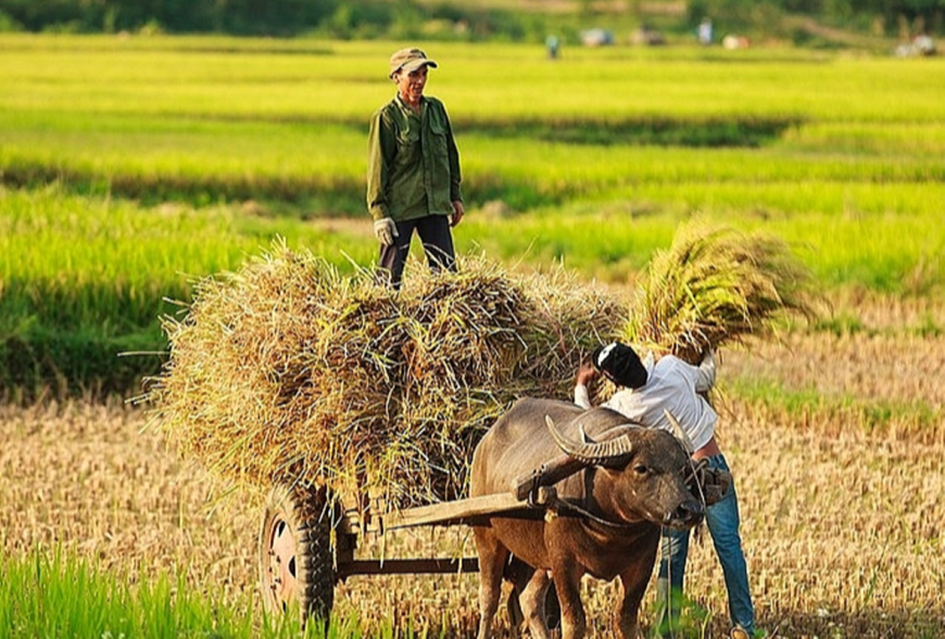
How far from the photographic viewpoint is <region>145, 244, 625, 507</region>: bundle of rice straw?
19.8 feet

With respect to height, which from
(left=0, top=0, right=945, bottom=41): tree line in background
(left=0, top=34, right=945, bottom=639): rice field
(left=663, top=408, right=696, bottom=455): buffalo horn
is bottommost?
(left=0, top=0, right=945, bottom=41): tree line in background

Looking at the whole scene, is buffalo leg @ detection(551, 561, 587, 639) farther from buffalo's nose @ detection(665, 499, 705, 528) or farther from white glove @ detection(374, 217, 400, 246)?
white glove @ detection(374, 217, 400, 246)

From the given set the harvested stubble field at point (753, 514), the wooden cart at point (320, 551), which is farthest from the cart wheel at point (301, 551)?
the harvested stubble field at point (753, 514)

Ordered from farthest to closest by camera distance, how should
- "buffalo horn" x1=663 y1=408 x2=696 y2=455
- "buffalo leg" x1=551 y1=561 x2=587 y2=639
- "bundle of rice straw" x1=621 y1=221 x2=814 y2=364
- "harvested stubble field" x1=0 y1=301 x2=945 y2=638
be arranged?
"harvested stubble field" x1=0 y1=301 x2=945 y2=638, "bundle of rice straw" x1=621 y1=221 x2=814 y2=364, "buffalo leg" x1=551 y1=561 x2=587 y2=639, "buffalo horn" x1=663 y1=408 x2=696 y2=455

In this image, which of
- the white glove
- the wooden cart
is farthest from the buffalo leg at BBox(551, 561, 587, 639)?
the white glove

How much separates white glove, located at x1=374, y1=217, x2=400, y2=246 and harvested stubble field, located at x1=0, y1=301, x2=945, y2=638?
116 centimetres

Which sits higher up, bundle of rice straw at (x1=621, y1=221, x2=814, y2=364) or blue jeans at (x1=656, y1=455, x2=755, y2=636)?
bundle of rice straw at (x1=621, y1=221, x2=814, y2=364)

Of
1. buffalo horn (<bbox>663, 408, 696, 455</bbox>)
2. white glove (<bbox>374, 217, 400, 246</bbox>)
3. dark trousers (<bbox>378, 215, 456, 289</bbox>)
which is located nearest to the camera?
buffalo horn (<bbox>663, 408, 696, 455</bbox>)

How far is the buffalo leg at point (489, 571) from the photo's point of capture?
5.77 meters

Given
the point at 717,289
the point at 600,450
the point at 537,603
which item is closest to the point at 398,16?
the point at 717,289

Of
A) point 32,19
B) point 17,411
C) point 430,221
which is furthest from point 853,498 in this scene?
point 32,19

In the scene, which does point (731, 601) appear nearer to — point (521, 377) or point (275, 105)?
point (521, 377)

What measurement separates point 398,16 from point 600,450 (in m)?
70.7

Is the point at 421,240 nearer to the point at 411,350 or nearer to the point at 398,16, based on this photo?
the point at 411,350
